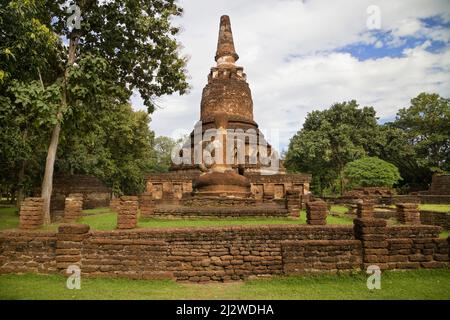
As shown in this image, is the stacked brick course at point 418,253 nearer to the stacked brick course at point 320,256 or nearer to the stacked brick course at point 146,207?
the stacked brick course at point 320,256

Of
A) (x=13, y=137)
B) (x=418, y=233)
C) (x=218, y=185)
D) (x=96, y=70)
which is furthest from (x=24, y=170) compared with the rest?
(x=418, y=233)

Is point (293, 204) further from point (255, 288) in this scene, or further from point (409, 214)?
point (255, 288)

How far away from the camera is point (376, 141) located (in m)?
30.7

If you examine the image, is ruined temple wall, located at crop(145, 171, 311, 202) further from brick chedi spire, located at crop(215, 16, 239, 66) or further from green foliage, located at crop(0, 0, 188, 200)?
brick chedi spire, located at crop(215, 16, 239, 66)

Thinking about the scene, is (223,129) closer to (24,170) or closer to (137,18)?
(137,18)

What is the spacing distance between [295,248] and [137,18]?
9.53 metres

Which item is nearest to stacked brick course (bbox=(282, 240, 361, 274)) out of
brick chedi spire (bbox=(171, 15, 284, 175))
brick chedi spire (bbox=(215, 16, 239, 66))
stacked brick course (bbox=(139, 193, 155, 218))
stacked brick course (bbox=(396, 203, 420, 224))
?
stacked brick course (bbox=(396, 203, 420, 224))

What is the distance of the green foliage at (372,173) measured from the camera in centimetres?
2444

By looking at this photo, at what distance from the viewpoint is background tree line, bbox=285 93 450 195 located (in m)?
29.9

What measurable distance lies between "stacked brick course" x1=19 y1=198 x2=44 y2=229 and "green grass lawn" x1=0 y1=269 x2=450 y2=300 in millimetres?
2903

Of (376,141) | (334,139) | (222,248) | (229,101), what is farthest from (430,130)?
(222,248)

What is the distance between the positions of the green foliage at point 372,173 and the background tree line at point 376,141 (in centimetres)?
350

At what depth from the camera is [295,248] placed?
5133mm

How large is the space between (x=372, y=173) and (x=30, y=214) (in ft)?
77.8
